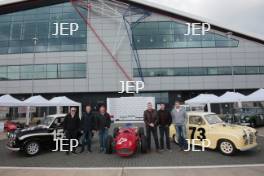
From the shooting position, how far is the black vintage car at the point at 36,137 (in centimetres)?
1024

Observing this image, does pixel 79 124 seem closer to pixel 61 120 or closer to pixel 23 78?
pixel 61 120

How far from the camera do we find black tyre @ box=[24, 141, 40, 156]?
10414mm


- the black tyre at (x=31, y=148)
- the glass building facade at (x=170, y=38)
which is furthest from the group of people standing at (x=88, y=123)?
the glass building facade at (x=170, y=38)

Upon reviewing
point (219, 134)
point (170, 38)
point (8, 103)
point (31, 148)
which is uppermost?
point (170, 38)

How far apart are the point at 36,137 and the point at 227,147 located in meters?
7.60

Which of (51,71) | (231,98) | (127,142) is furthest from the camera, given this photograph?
(51,71)

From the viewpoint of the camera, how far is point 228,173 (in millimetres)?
7195

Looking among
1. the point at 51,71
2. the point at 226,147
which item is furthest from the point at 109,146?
the point at 51,71

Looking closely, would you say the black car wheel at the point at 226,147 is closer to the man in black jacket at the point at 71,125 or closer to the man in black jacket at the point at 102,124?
the man in black jacket at the point at 102,124

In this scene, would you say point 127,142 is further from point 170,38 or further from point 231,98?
point 170,38

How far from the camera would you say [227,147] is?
9727 millimetres

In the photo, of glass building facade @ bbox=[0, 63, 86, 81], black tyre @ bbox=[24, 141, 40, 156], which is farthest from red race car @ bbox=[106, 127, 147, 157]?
glass building facade @ bbox=[0, 63, 86, 81]

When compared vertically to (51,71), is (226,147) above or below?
below

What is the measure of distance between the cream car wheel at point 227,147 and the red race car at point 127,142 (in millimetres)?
2990
